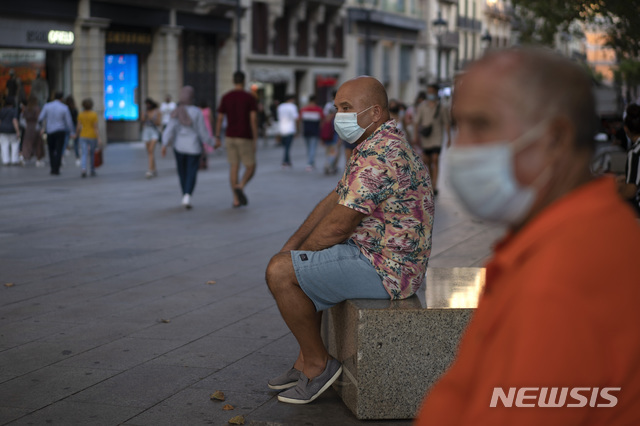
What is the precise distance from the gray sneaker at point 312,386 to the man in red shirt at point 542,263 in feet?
9.60

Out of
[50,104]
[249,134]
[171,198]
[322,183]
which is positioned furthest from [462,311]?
[50,104]

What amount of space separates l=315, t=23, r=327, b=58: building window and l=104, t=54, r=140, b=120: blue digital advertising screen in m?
15.4

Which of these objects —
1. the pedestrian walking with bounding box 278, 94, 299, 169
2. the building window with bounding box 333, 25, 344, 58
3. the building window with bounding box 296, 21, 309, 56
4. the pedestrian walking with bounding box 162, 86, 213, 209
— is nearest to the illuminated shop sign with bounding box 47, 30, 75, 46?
the pedestrian walking with bounding box 278, 94, 299, 169

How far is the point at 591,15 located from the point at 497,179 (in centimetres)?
1330

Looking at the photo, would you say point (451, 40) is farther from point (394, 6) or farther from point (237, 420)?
point (237, 420)

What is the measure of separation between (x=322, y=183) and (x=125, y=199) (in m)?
4.51

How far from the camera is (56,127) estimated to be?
2048 cm

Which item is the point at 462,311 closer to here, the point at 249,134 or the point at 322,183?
the point at 249,134

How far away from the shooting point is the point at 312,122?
2273 cm

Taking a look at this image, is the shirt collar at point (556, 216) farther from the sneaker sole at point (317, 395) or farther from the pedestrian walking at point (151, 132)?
Result: the pedestrian walking at point (151, 132)

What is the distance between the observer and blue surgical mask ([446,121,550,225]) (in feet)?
5.13

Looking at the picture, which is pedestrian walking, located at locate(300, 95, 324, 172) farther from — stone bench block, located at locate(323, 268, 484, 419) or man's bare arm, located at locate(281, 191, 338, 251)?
stone bench block, located at locate(323, 268, 484, 419)

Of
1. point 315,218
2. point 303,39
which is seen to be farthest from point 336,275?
point 303,39

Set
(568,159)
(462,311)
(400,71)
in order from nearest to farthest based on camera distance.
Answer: (568,159)
(462,311)
(400,71)
